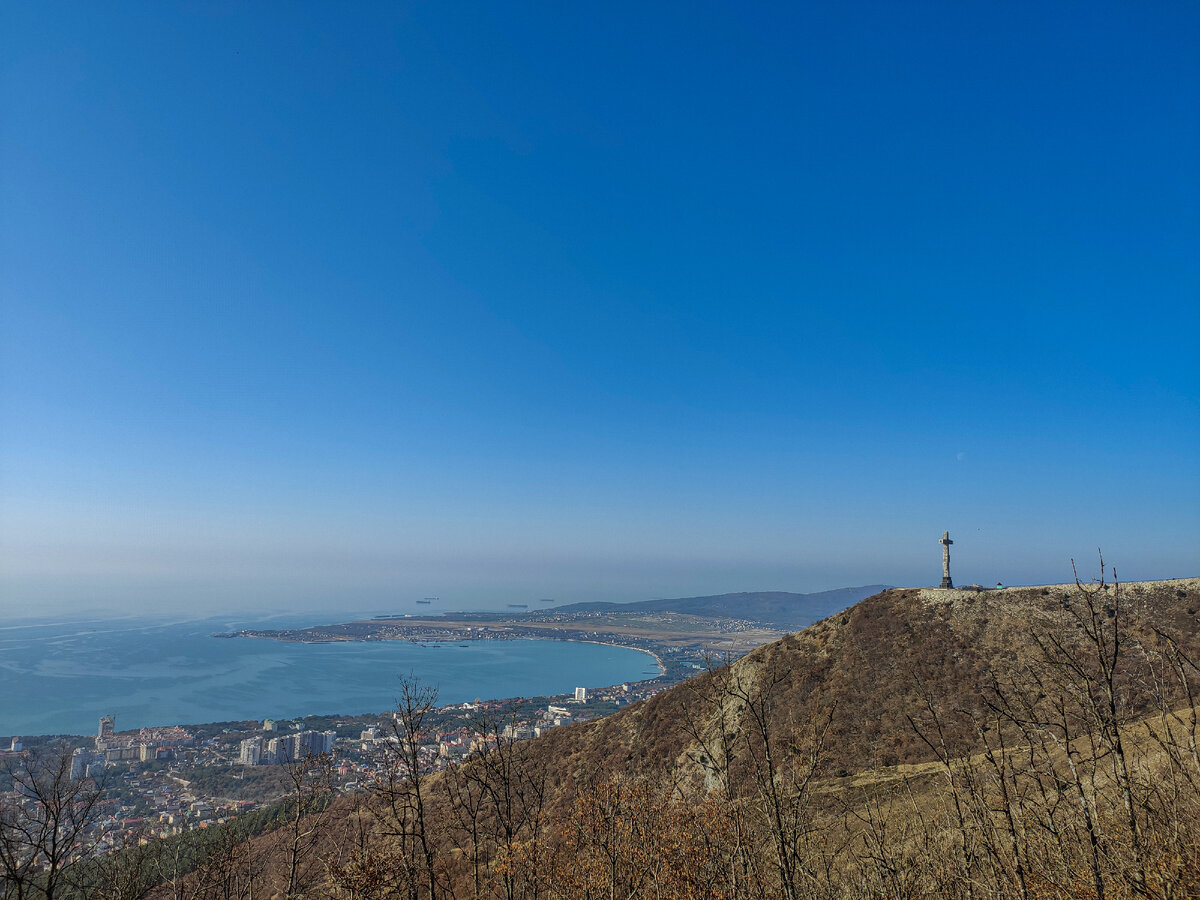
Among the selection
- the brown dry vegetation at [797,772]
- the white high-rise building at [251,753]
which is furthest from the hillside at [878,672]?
the white high-rise building at [251,753]

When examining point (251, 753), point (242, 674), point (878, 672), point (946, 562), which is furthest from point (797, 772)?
point (242, 674)

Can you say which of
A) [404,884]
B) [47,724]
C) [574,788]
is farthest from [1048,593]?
[47,724]

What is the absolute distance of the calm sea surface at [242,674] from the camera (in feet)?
312

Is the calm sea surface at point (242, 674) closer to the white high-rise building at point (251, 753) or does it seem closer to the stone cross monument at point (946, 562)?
the white high-rise building at point (251, 753)

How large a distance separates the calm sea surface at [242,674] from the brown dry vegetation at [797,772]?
75.6 meters

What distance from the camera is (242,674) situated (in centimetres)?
13438

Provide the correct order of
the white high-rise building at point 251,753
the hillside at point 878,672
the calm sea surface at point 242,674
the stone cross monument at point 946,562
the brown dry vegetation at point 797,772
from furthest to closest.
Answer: the calm sea surface at point 242,674 < the white high-rise building at point 251,753 < the stone cross monument at point 946,562 < the hillside at point 878,672 < the brown dry vegetation at point 797,772

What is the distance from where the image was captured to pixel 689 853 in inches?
412

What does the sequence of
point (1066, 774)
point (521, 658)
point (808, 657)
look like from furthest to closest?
point (521, 658) → point (808, 657) → point (1066, 774)

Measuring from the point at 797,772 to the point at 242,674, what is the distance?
529ft

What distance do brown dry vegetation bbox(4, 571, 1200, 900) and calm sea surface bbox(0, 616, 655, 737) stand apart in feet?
248

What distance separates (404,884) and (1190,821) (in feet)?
54.5

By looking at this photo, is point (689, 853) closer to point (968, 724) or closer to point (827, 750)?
point (827, 750)

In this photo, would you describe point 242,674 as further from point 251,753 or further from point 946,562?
point 946,562
